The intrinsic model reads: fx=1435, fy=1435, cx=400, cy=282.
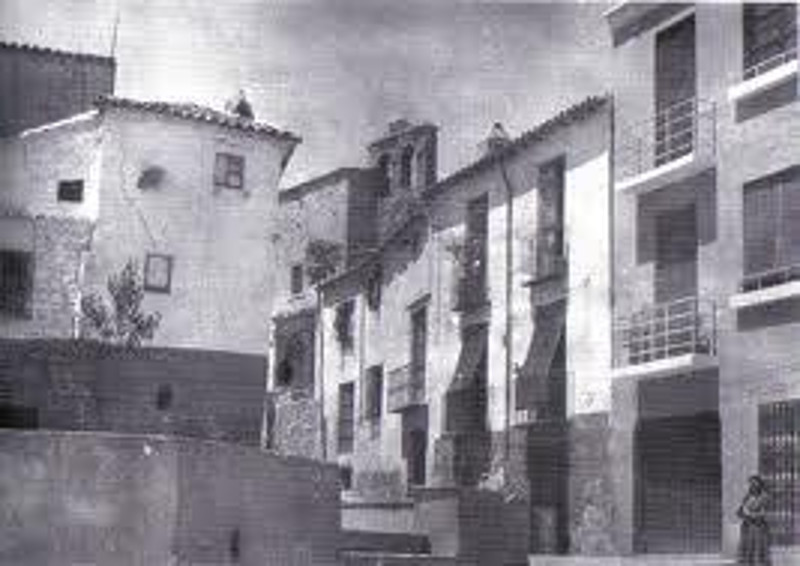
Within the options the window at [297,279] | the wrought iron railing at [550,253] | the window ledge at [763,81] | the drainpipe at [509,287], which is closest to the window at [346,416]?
the window at [297,279]

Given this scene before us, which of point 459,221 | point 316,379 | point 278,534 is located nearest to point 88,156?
point 459,221

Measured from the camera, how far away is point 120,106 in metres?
14.7

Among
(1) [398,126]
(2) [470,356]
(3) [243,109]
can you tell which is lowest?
(2) [470,356]

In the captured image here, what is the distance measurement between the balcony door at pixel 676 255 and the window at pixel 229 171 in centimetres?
535

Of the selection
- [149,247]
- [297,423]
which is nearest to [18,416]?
[149,247]

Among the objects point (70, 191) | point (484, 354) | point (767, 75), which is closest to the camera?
point (767, 75)

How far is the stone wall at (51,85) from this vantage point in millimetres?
15766

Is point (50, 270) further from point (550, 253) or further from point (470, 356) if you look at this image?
point (550, 253)

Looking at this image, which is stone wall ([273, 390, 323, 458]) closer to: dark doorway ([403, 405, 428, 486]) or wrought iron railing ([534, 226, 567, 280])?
dark doorway ([403, 405, 428, 486])

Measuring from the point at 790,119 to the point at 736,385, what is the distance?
6.32 feet

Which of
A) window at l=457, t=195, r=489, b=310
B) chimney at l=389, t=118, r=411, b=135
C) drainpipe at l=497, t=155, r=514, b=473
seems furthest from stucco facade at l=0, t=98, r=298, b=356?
chimney at l=389, t=118, r=411, b=135

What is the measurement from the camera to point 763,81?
33.6 feet

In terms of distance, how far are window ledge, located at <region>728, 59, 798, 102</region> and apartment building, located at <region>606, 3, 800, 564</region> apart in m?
0.01

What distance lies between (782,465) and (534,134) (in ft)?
17.1
